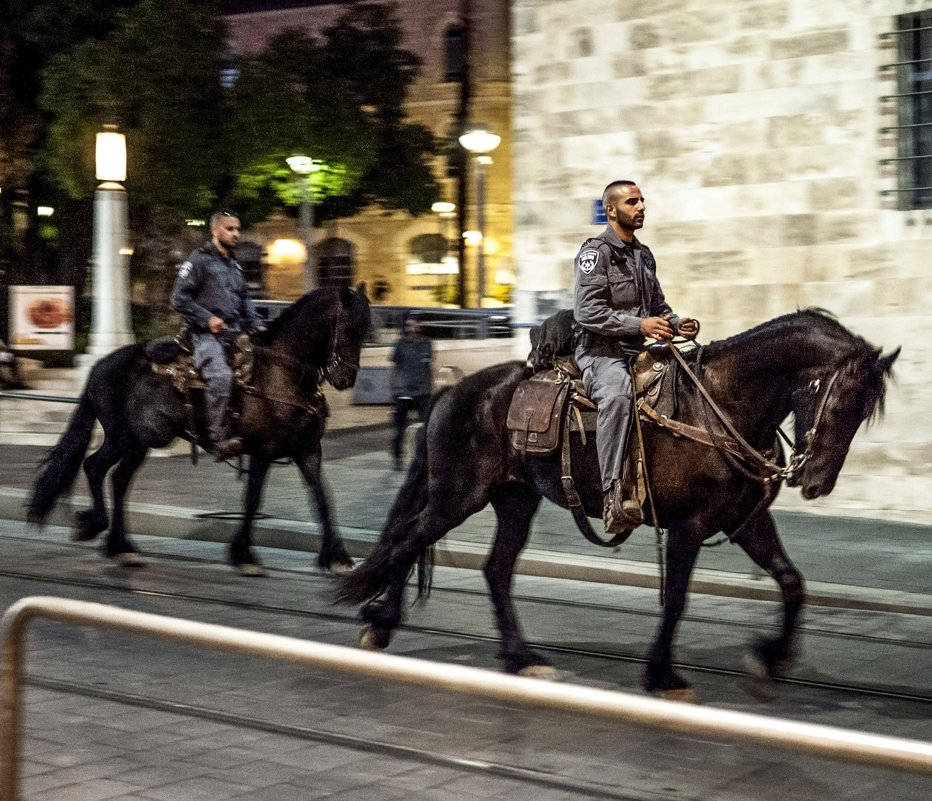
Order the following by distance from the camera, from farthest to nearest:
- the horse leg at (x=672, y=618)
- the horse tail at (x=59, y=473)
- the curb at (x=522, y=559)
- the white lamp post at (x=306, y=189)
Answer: the white lamp post at (x=306, y=189) < the horse tail at (x=59, y=473) < the curb at (x=522, y=559) < the horse leg at (x=672, y=618)

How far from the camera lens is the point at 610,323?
6.59m

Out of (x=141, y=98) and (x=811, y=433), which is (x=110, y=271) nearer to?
(x=141, y=98)

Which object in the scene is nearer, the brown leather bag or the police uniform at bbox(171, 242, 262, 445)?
the brown leather bag

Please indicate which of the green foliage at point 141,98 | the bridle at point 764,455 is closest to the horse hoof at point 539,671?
the bridle at point 764,455

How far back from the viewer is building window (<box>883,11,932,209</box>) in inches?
495

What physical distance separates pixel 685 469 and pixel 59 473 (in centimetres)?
586

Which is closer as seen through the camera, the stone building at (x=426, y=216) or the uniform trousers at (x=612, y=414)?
the uniform trousers at (x=612, y=414)

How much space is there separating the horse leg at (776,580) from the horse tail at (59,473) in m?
5.91

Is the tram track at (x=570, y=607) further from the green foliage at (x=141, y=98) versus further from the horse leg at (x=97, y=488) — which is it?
the green foliage at (x=141, y=98)

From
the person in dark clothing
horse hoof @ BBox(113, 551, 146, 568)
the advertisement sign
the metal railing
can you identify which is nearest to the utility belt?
the metal railing

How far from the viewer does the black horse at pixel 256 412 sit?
10.0m

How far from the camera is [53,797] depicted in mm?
4488

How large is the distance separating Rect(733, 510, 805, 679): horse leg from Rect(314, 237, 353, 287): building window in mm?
40308

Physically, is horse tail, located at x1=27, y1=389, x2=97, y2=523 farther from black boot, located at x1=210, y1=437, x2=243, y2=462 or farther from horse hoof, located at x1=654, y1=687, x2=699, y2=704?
horse hoof, located at x1=654, y1=687, x2=699, y2=704
